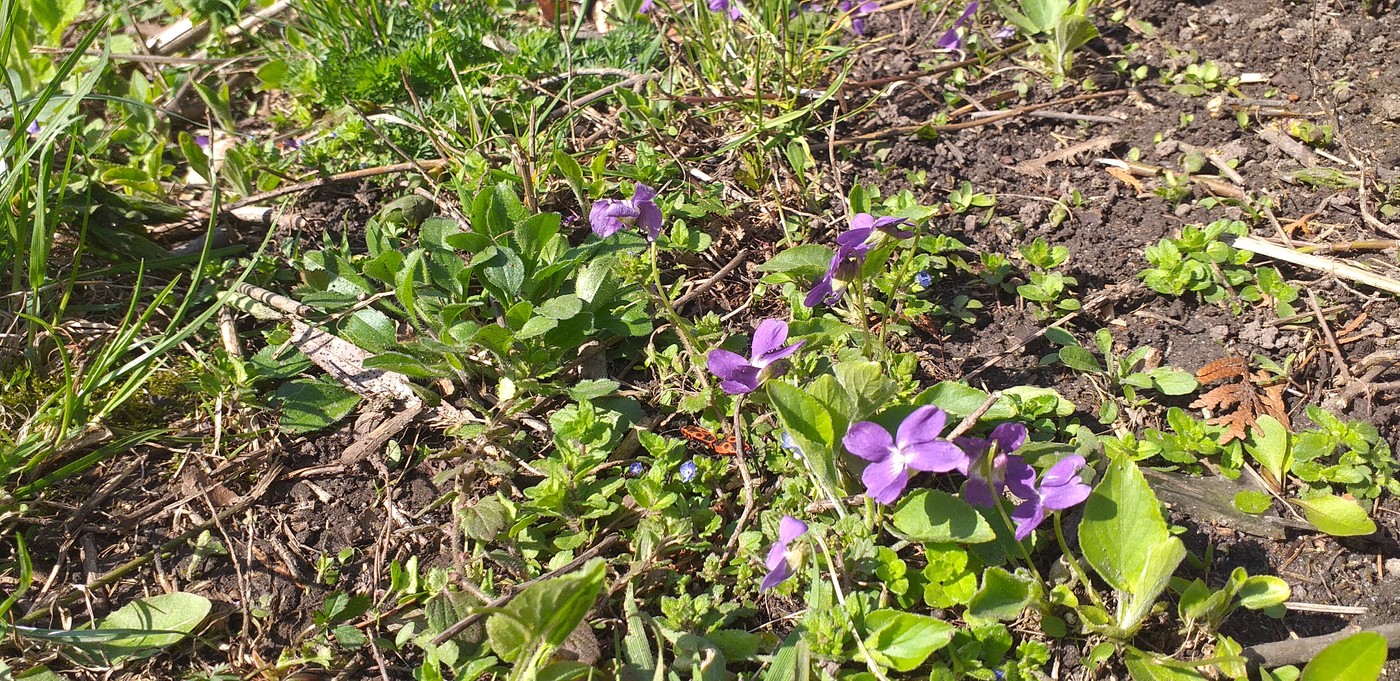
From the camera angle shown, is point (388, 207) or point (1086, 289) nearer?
point (1086, 289)

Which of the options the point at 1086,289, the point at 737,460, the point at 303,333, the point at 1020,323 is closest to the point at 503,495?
the point at 737,460

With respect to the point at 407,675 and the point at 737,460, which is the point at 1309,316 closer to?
the point at 737,460

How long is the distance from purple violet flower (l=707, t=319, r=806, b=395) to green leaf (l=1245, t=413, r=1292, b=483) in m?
1.03

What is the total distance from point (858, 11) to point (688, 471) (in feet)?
7.32

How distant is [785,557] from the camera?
5.78 ft

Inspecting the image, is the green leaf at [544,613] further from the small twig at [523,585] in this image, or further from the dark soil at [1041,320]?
the dark soil at [1041,320]

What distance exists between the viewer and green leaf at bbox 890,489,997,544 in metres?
1.76

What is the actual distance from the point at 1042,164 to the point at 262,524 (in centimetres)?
241

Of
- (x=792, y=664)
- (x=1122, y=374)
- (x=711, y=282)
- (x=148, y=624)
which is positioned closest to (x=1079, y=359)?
(x=1122, y=374)

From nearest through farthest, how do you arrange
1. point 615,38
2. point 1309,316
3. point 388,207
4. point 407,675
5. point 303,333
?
point 407,675, point 1309,316, point 303,333, point 388,207, point 615,38

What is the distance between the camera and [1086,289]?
254cm

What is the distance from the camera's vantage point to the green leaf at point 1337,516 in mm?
1848

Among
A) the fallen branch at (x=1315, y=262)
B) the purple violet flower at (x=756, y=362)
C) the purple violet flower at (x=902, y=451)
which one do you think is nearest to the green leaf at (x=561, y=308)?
the purple violet flower at (x=756, y=362)

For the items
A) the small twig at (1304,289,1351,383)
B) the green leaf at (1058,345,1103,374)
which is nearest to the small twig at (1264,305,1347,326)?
the small twig at (1304,289,1351,383)
